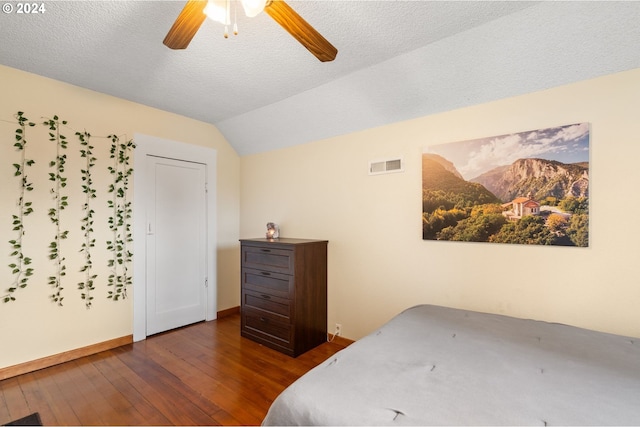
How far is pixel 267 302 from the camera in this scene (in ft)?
9.23

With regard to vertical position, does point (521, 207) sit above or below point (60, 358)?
above

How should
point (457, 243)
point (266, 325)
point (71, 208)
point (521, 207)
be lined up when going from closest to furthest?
point (521, 207) → point (457, 243) → point (71, 208) → point (266, 325)

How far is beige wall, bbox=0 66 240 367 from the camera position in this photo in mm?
2279

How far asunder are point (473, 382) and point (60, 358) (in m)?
3.23

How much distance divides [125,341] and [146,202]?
4.67 feet

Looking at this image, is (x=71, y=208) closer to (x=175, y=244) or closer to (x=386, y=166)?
(x=175, y=244)

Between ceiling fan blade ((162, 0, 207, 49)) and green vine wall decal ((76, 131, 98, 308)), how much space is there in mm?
1900

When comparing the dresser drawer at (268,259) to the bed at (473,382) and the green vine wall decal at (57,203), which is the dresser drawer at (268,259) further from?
the green vine wall decal at (57,203)

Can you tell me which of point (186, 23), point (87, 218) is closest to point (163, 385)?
point (87, 218)

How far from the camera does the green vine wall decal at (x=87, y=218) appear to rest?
104 inches

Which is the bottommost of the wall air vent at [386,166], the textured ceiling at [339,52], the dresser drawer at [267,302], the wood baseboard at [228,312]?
the wood baseboard at [228,312]

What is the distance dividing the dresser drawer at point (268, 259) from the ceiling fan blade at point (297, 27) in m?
1.68

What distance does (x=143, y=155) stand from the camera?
3037 millimetres

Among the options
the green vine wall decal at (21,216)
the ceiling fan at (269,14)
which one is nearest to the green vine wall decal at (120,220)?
the green vine wall decal at (21,216)
